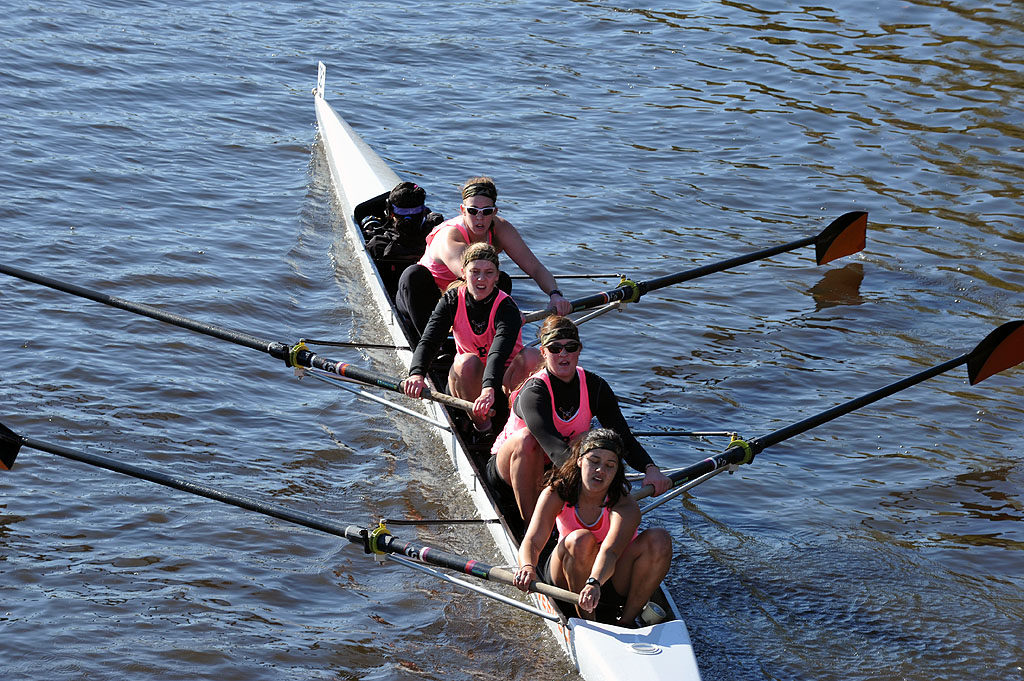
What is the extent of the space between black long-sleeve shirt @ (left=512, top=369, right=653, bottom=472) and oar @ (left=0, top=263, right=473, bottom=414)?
996mm

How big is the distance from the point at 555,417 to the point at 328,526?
142 cm

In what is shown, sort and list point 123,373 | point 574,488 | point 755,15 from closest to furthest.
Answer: point 574,488 < point 123,373 < point 755,15

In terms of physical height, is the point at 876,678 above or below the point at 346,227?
below

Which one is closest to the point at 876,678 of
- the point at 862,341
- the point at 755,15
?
the point at 862,341

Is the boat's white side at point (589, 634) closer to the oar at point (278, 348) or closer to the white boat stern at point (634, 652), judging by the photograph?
the white boat stern at point (634, 652)

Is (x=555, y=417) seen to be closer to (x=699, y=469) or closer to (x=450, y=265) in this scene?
(x=699, y=469)

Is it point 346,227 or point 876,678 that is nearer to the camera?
point 876,678

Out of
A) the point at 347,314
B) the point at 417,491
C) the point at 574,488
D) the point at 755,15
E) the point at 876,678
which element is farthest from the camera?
the point at 755,15

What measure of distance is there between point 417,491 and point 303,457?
902 mm

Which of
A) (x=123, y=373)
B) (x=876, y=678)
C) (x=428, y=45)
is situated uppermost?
(x=428, y=45)

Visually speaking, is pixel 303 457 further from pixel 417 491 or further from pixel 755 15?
pixel 755 15

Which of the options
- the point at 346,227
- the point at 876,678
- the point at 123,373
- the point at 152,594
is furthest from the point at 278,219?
the point at 876,678

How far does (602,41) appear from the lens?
17.6 metres

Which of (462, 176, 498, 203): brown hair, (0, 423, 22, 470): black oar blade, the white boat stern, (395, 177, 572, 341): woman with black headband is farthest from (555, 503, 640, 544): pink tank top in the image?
(0, 423, 22, 470): black oar blade
